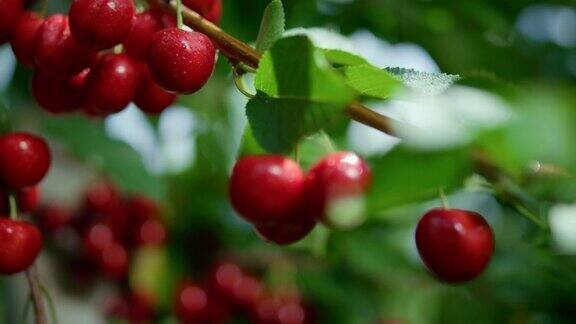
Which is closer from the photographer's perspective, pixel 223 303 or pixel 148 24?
pixel 148 24

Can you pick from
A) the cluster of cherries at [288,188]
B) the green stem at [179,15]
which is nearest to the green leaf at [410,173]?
the cluster of cherries at [288,188]

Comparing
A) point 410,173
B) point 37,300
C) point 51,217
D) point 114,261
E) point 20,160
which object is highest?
point 410,173

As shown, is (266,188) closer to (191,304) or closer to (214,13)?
(214,13)

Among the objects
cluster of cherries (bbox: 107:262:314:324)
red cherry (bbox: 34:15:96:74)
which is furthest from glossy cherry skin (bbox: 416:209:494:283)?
cluster of cherries (bbox: 107:262:314:324)

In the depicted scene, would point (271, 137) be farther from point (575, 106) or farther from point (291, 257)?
point (291, 257)

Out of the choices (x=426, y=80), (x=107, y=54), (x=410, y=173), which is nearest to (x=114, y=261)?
(x=107, y=54)

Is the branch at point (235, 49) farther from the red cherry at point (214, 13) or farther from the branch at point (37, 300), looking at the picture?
the branch at point (37, 300)
